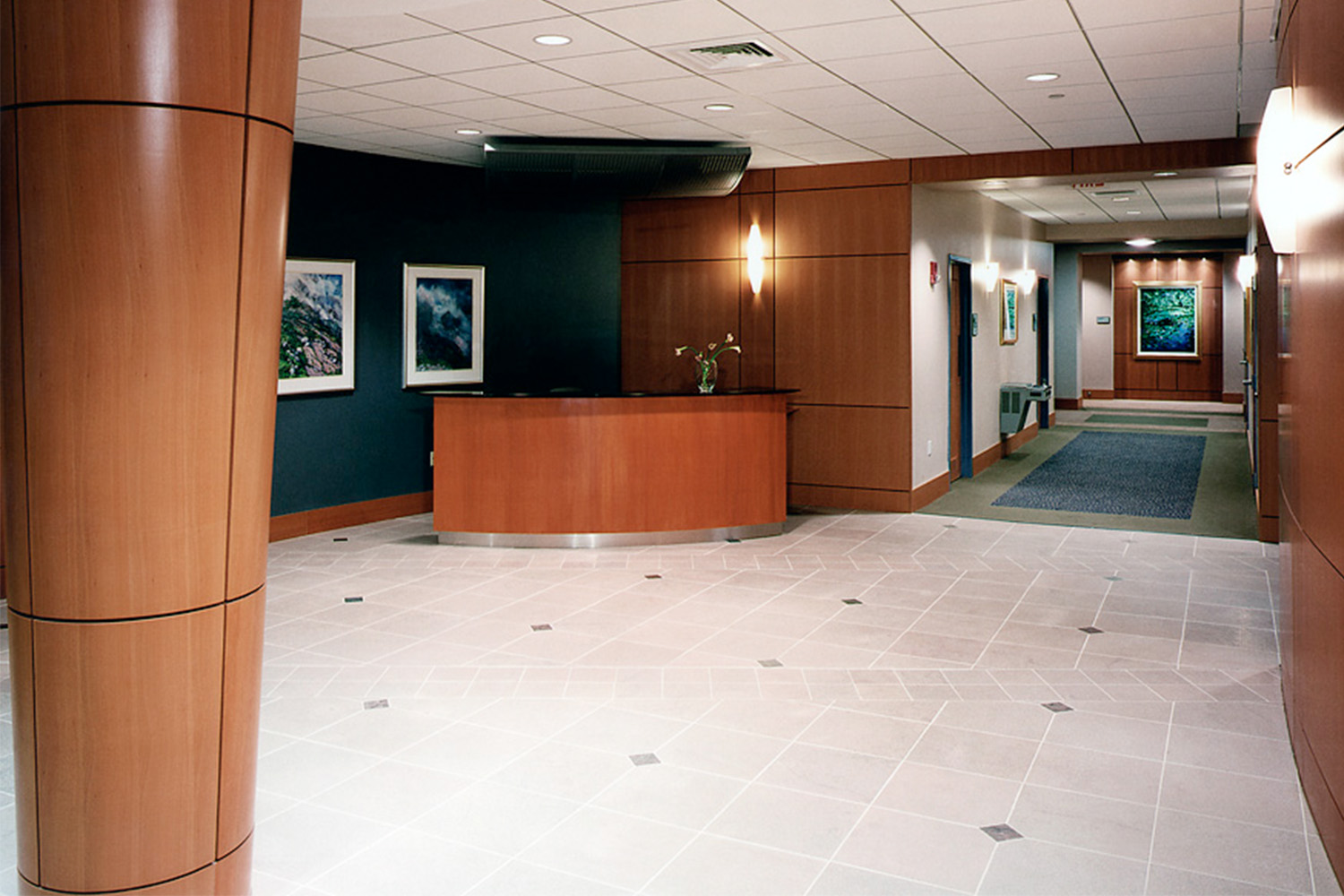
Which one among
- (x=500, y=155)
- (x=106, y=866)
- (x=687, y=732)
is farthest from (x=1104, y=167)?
(x=106, y=866)

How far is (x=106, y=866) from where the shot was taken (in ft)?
7.20

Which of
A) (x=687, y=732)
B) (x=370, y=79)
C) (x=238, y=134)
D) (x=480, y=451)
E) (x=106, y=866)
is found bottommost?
(x=687, y=732)

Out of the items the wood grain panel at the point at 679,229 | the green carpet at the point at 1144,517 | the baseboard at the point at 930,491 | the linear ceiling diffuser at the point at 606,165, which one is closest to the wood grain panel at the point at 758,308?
the wood grain panel at the point at 679,229

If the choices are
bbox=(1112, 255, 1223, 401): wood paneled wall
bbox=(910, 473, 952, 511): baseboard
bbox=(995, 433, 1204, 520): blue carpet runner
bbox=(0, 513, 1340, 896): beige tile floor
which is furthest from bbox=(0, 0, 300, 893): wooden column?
bbox=(1112, 255, 1223, 401): wood paneled wall

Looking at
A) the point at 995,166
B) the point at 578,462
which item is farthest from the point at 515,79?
the point at 995,166

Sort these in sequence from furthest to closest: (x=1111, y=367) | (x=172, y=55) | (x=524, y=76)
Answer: (x=1111, y=367) < (x=524, y=76) < (x=172, y=55)

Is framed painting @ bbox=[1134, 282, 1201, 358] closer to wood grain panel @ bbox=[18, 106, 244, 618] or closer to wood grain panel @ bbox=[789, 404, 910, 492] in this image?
wood grain panel @ bbox=[789, 404, 910, 492]

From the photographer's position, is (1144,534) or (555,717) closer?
(555,717)

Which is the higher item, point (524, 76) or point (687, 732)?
point (524, 76)

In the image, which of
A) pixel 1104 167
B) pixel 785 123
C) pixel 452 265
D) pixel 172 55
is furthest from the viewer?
pixel 452 265

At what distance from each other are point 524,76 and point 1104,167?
5003 millimetres

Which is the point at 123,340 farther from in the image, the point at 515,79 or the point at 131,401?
the point at 515,79

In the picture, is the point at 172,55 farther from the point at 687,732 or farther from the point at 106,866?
the point at 687,732

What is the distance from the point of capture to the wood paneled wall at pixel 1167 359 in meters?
21.2
